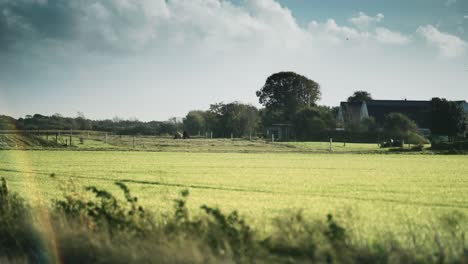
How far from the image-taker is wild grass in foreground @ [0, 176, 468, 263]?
5980 mm

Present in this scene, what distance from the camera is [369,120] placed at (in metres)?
86.4

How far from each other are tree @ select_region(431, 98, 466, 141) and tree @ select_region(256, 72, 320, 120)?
40.7 m

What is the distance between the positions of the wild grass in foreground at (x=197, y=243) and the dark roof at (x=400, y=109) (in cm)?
10250

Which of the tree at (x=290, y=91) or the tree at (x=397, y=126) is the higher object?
the tree at (x=290, y=91)

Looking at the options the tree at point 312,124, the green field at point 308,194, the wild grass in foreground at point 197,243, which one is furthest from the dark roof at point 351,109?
the wild grass in foreground at point 197,243

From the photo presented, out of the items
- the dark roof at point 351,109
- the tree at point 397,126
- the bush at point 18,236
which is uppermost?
the dark roof at point 351,109

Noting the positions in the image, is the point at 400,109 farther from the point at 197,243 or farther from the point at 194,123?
the point at 197,243

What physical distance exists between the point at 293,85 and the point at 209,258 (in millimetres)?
120343

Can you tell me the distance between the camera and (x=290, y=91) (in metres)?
124

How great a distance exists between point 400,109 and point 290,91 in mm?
27715

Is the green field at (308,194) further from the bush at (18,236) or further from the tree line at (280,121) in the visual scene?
the tree line at (280,121)

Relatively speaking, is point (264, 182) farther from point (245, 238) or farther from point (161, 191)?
point (245, 238)

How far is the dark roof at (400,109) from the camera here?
104m

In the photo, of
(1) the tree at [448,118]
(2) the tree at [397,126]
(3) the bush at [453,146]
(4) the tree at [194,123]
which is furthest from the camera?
(4) the tree at [194,123]
